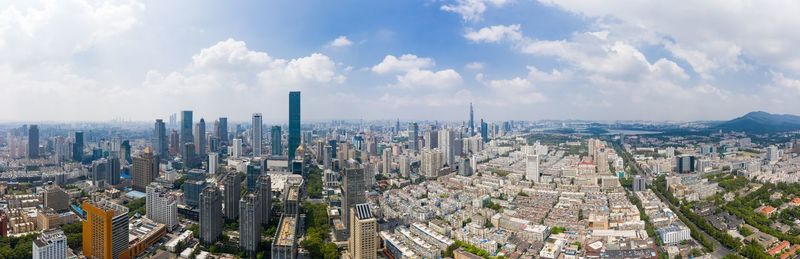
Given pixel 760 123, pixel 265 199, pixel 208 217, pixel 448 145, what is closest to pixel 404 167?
pixel 448 145

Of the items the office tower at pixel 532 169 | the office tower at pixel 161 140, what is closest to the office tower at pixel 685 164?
the office tower at pixel 532 169

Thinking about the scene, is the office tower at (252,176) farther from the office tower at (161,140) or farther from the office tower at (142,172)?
the office tower at (161,140)

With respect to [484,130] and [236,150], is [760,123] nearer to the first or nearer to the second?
[484,130]

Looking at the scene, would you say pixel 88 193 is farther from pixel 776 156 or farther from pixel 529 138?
pixel 776 156

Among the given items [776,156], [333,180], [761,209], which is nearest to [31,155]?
[333,180]

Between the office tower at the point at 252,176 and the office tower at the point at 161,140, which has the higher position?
the office tower at the point at 161,140

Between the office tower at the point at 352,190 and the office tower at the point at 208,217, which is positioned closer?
the office tower at the point at 208,217

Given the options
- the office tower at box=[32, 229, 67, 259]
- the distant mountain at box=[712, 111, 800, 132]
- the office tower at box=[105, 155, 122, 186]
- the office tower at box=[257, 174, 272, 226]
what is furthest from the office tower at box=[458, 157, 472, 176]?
the distant mountain at box=[712, 111, 800, 132]
